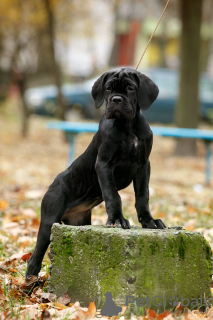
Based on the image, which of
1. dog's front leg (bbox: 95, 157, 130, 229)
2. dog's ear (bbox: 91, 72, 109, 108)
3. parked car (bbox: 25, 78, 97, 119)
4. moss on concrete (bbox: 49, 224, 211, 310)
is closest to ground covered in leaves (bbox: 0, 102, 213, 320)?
moss on concrete (bbox: 49, 224, 211, 310)

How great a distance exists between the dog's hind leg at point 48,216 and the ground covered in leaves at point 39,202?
14 centimetres

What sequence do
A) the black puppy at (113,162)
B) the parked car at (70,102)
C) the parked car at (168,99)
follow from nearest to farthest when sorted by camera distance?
1. the black puppy at (113,162)
2. the parked car at (168,99)
3. the parked car at (70,102)

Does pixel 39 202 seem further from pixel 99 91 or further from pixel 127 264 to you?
pixel 127 264

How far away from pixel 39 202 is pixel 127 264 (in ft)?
14.4

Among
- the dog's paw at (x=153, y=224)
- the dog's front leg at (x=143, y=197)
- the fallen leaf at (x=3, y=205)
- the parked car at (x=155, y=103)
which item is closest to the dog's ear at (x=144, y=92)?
the dog's front leg at (x=143, y=197)

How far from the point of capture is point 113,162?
3381 millimetres

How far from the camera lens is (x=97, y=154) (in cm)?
353

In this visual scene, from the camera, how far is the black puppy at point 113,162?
10.8 feet

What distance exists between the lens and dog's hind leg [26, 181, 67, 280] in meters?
3.60

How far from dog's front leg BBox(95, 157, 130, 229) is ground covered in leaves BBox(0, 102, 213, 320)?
0.57 meters

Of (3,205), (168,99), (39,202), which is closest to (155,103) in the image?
(168,99)

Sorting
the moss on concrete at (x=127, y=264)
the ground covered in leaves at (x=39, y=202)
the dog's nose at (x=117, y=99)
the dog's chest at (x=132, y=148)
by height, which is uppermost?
the dog's nose at (x=117, y=99)

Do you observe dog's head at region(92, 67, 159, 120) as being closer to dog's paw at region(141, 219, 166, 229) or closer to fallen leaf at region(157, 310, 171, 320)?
dog's paw at region(141, 219, 166, 229)

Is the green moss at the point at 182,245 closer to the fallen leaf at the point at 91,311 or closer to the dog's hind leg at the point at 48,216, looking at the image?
the fallen leaf at the point at 91,311
